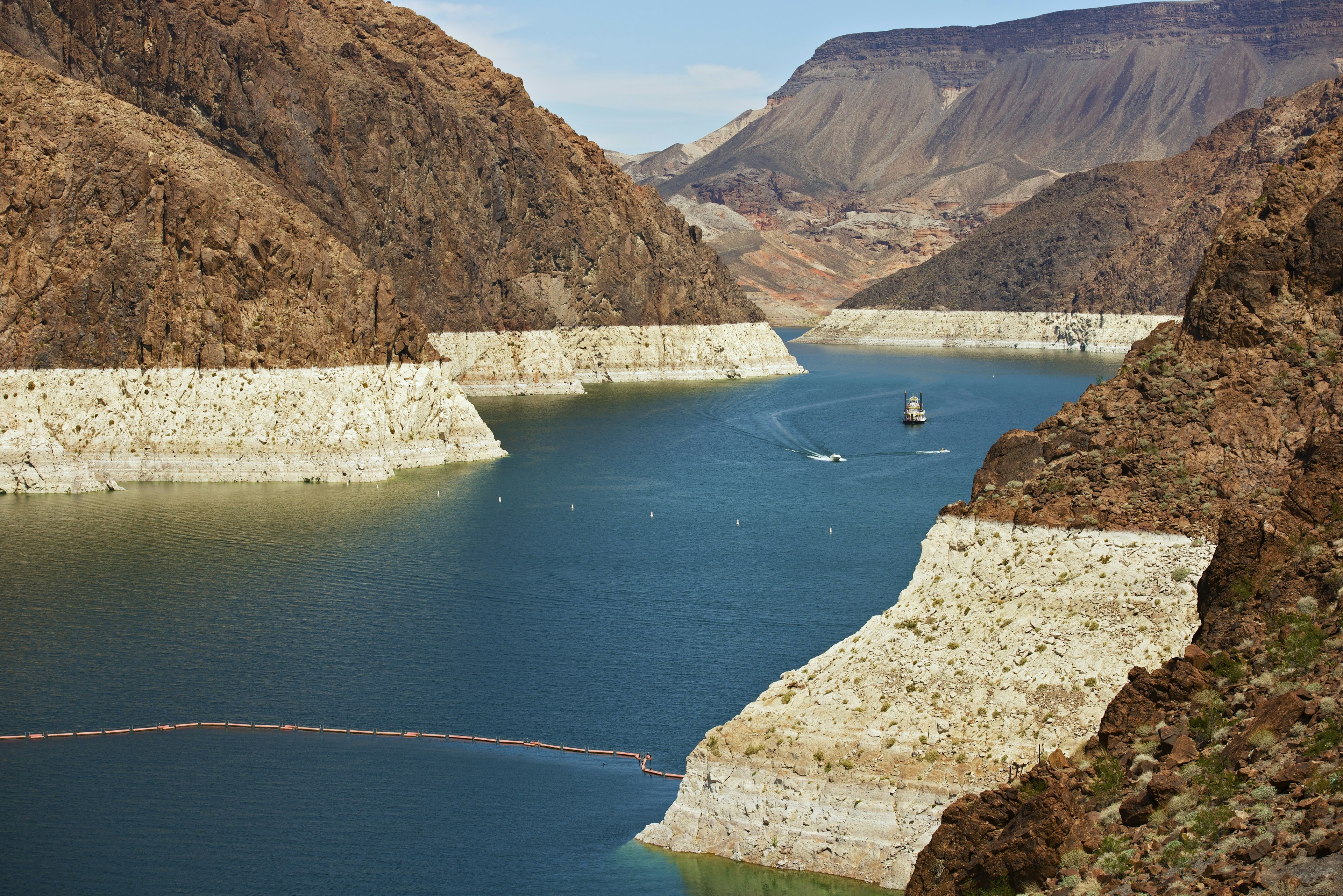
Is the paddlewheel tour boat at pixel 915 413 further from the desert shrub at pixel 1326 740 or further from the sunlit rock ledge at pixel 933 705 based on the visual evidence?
the desert shrub at pixel 1326 740

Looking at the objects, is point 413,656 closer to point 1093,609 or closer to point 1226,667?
point 1093,609

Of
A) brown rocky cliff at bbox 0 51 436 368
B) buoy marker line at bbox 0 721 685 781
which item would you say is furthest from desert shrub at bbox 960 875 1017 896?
brown rocky cliff at bbox 0 51 436 368

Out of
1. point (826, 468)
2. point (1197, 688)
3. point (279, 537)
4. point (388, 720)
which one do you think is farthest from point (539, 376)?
point (1197, 688)

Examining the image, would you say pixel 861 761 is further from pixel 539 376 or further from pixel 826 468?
pixel 539 376

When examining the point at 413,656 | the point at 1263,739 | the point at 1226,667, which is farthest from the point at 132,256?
the point at 1263,739

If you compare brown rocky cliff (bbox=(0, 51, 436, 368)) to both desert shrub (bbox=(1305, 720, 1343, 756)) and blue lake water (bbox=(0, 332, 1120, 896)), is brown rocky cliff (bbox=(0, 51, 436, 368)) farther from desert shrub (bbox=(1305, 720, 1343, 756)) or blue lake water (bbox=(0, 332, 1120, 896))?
desert shrub (bbox=(1305, 720, 1343, 756))

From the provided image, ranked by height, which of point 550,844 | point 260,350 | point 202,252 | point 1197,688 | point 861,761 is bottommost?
point 550,844
